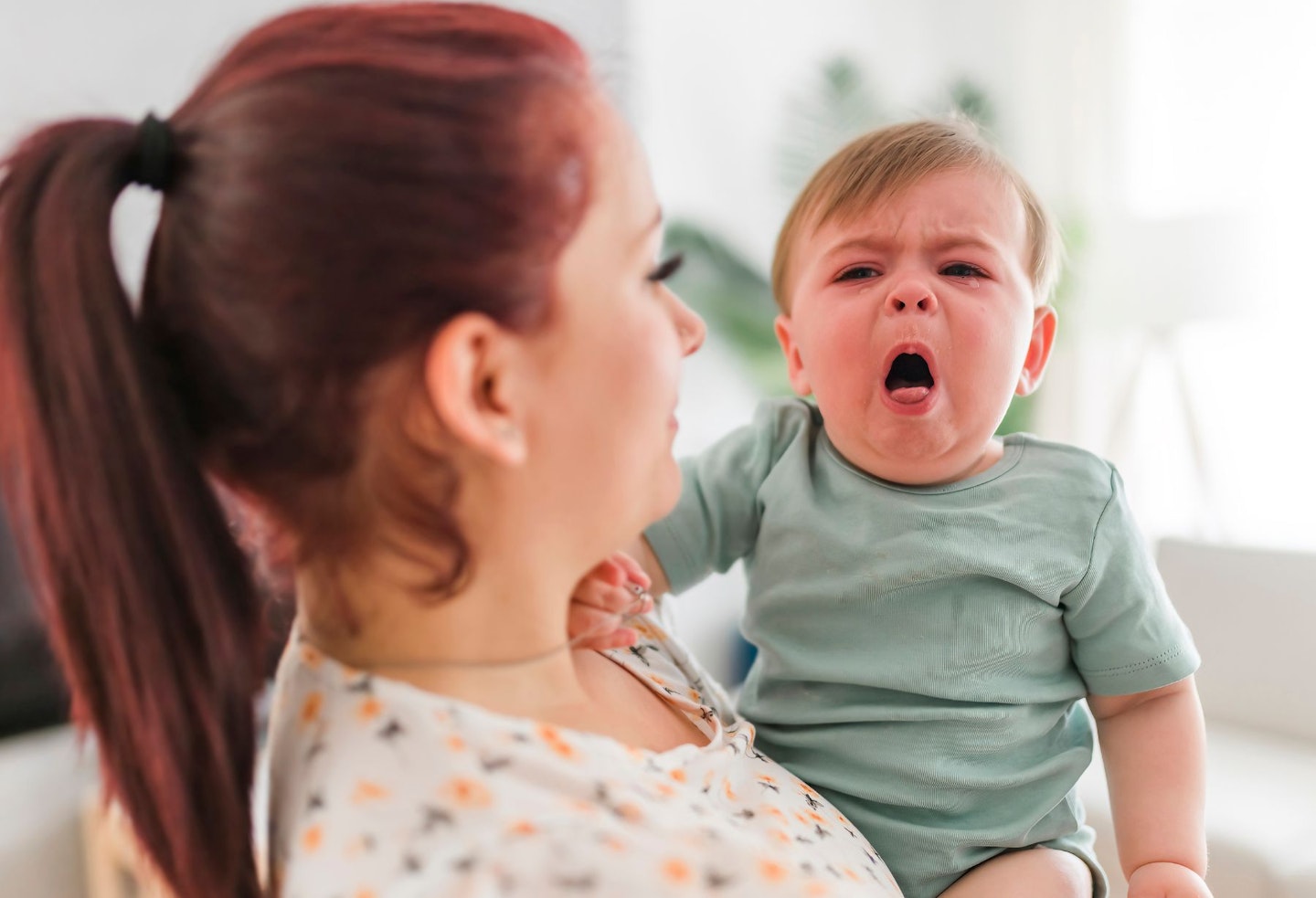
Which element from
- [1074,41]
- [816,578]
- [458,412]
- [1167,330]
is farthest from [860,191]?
[1074,41]

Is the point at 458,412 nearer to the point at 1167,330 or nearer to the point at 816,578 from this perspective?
the point at 816,578

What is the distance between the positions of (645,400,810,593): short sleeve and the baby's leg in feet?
1.19

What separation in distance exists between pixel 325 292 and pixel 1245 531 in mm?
3772

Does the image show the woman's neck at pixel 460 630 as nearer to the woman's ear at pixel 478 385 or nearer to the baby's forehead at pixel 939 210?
the woman's ear at pixel 478 385

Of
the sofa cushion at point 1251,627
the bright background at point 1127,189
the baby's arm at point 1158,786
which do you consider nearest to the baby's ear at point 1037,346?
the baby's arm at point 1158,786

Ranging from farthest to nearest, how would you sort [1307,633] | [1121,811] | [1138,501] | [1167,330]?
[1138,501] < [1167,330] < [1307,633] < [1121,811]

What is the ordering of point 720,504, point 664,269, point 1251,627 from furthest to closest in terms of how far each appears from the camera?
point 1251,627
point 720,504
point 664,269

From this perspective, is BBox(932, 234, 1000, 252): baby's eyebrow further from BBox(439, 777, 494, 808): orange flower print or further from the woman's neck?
BBox(439, 777, 494, 808): orange flower print

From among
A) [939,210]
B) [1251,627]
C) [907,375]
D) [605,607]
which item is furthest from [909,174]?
[1251,627]

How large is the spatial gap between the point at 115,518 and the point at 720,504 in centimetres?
59

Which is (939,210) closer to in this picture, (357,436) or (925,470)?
(925,470)

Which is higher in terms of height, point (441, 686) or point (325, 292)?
point (325, 292)

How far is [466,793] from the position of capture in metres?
0.59

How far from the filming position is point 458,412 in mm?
603
